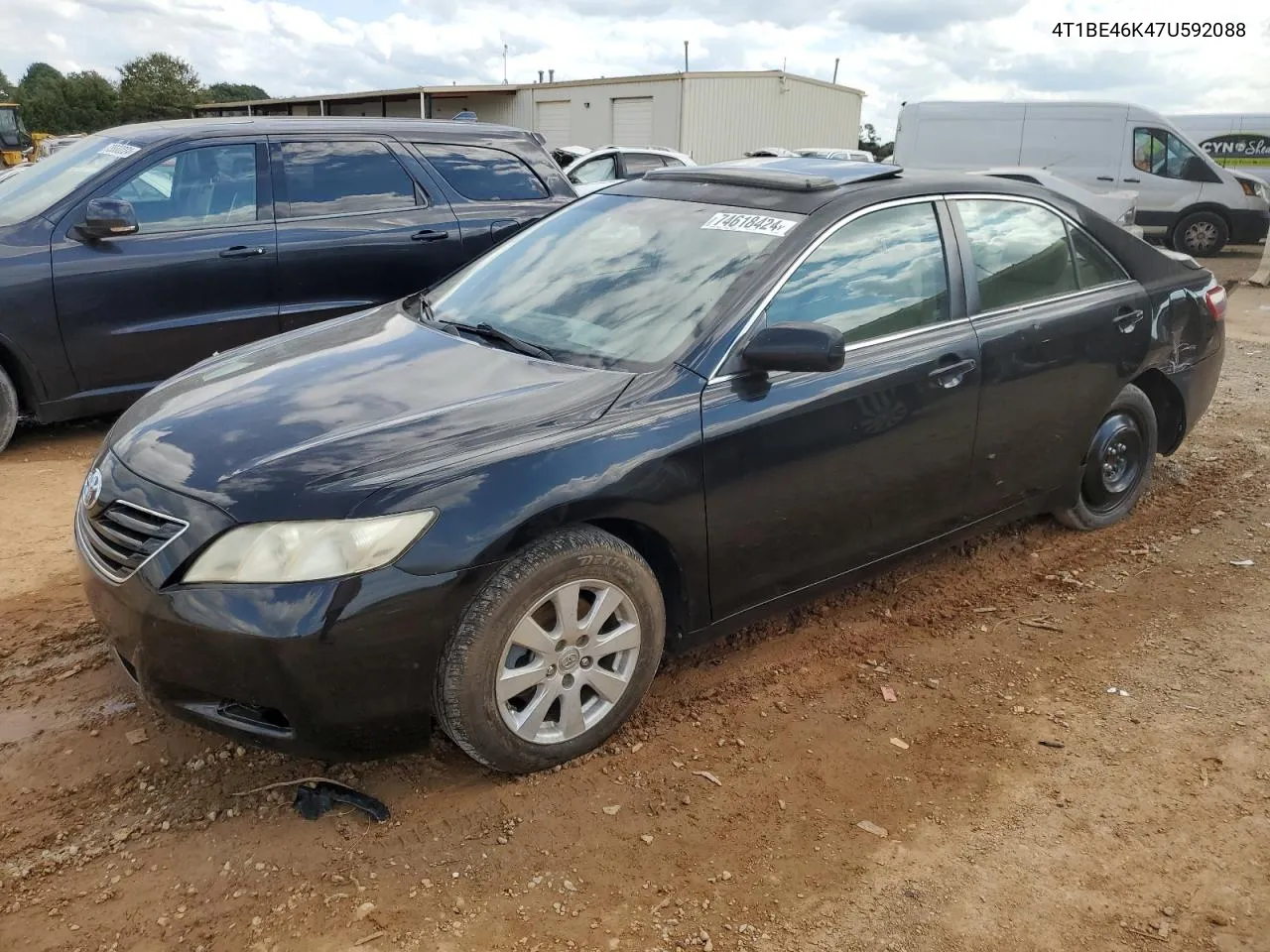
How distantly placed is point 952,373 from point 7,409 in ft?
16.3

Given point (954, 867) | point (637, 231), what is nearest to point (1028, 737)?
point (954, 867)

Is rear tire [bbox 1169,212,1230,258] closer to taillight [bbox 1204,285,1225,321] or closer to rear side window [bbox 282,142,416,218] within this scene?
taillight [bbox 1204,285,1225,321]

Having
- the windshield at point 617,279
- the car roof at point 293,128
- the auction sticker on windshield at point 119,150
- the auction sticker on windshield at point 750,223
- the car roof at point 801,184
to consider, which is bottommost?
the windshield at point 617,279

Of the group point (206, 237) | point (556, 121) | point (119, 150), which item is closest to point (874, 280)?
point (206, 237)

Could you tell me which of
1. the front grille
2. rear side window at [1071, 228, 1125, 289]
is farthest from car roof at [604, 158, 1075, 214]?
the front grille

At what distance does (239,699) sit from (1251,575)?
414 cm

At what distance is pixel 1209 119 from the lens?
18766 millimetres

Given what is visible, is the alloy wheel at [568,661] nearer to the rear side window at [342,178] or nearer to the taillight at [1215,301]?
the taillight at [1215,301]

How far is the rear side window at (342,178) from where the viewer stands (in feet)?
19.7

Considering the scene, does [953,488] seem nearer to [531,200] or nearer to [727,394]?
[727,394]

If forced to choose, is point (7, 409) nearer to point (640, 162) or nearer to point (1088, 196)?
point (640, 162)

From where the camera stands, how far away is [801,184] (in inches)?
138

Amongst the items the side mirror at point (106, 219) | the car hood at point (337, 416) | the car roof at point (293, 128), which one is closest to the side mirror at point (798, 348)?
the car hood at point (337, 416)

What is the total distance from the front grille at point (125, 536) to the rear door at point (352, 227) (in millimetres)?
3455
